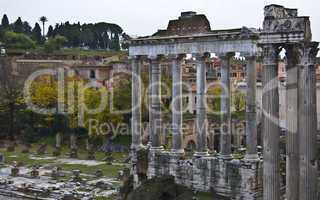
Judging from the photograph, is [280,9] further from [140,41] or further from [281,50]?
[140,41]

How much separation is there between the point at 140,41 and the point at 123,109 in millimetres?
16157

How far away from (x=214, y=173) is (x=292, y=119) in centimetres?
861

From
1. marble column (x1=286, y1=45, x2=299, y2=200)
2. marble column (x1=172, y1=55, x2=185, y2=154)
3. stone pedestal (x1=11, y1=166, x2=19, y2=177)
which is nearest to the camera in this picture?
marble column (x1=286, y1=45, x2=299, y2=200)

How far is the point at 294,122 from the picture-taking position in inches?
472

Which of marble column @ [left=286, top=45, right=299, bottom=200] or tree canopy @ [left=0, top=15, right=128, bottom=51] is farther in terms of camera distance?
tree canopy @ [left=0, top=15, right=128, bottom=51]

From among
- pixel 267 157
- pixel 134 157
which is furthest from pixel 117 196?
pixel 267 157

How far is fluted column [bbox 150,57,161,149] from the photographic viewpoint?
22109 mm

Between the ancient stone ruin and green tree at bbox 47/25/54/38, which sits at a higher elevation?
green tree at bbox 47/25/54/38

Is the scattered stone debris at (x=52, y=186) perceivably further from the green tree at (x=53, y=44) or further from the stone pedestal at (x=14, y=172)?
the green tree at (x=53, y=44)

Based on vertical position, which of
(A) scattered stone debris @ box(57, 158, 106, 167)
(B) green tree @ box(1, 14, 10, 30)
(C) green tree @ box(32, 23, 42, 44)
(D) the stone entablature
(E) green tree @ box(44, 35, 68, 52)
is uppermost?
(B) green tree @ box(1, 14, 10, 30)

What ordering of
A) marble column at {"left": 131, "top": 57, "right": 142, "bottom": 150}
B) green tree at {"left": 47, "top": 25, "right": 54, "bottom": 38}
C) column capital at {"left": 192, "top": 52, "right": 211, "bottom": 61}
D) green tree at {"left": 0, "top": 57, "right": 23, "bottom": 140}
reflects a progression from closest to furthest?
column capital at {"left": 192, "top": 52, "right": 211, "bottom": 61} < marble column at {"left": 131, "top": 57, "right": 142, "bottom": 150} < green tree at {"left": 0, "top": 57, "right": 23, "bottom": 140} < green tree at {"left": 47, "top": 25, "right": 54, "bottom": 38}

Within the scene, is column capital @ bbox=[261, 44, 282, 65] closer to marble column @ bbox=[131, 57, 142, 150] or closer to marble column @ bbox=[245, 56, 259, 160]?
marble column @ bbox=[245, 56, 259, 160]

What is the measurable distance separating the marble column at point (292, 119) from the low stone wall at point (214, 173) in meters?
6.86

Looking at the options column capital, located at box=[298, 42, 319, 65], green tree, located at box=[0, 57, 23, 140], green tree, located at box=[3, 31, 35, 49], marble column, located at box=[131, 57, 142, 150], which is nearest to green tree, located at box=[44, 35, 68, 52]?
green tree, located at box=[3, 31, 35, 49]
